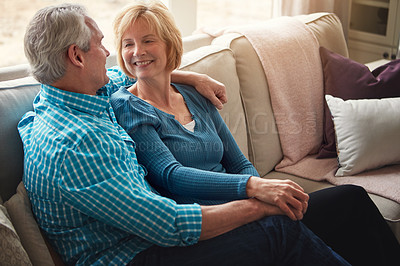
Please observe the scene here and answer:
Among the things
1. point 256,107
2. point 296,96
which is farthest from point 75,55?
point 296,96

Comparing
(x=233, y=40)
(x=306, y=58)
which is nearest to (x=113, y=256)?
(x=233, y=40)

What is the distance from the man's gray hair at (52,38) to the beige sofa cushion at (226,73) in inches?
25.7

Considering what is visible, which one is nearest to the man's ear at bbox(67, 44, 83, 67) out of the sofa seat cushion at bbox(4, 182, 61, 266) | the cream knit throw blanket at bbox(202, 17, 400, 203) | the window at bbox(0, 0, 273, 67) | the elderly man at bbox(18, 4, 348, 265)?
the elderly man at bbox(18, 4, 348, 265)

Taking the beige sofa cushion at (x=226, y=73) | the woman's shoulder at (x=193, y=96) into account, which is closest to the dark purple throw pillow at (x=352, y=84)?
the beige sofa cushion at (x=226, y=73)

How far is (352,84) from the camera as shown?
6.94 feet

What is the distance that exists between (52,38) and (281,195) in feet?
2.47

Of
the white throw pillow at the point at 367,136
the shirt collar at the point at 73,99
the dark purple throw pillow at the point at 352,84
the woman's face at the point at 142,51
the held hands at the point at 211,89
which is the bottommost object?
the white throw pillow at the point at 367,136

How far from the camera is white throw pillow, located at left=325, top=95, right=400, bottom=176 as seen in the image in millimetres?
1936

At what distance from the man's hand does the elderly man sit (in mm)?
444

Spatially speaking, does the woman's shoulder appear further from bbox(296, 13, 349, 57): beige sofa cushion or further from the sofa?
bbox(296, 13, 349, 57): beige sofa cushion

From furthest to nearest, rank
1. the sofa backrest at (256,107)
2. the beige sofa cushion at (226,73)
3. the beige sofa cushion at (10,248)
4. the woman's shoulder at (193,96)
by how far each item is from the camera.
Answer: the sofa backrest at (256,107) < the beige sofa cushion at (226,73) < the woman's shoulder at (193,96) < the beige sofa cushion at (10,248)

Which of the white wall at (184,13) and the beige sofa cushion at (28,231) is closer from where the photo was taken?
the beige sofa cushion at (28,231)

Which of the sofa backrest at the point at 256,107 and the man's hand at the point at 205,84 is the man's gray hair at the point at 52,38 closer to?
the man's hand at the point at 205,84

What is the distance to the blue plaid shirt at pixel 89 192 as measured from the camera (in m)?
1.16
